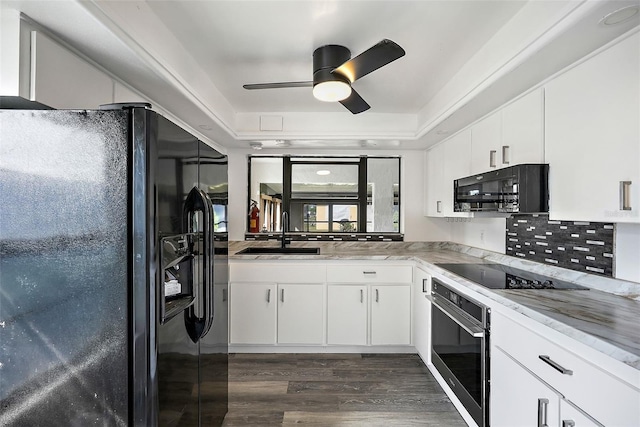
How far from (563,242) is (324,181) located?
238 cm

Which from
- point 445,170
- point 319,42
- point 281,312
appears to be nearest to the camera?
point 319,42

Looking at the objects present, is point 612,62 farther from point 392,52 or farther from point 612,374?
point 612,374


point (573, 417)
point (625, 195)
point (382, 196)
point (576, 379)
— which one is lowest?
point (573, 417)

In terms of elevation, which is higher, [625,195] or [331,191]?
[331,191]

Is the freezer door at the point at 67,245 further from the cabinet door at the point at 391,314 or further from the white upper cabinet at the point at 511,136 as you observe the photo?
the cabinet door at the point at 391,314

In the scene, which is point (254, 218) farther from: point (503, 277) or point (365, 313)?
point (503, 277)

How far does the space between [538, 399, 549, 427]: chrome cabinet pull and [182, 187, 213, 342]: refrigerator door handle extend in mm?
1409

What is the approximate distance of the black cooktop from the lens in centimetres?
181

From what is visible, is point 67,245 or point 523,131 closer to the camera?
point 67,245

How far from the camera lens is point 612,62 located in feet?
4.63

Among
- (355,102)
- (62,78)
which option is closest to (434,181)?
(355,102)

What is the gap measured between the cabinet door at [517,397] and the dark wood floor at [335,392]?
0.56 metres

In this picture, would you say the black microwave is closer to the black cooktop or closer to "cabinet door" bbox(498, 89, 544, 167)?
"cabinet door" bbox(498, 89, 544, 167)

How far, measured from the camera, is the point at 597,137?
58.2 inches
